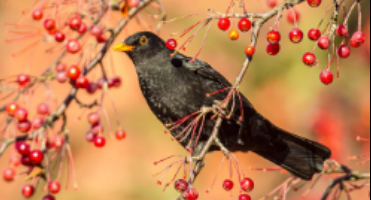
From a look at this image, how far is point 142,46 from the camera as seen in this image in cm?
437

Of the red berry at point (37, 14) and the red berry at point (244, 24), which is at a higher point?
the red berry at point (37, 14)

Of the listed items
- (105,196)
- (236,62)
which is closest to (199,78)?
(236,62)

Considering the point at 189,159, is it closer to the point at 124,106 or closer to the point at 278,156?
the point at 278,156

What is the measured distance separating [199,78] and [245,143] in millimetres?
768

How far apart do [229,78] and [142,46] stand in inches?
198

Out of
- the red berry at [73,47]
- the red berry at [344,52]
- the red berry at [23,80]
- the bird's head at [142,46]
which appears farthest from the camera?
the bird's head at [142,46]

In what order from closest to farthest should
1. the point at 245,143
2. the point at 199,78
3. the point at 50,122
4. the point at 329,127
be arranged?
the point at 50,122 → the point at 199,78 → the point at 245,143 → the point at 329,127

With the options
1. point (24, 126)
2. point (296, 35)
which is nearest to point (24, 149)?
point (24, 126)

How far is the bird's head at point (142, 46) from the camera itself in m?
4.35

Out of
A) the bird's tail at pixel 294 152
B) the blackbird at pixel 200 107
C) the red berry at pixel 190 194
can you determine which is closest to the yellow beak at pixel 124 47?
the blackbird at pixel 200 107

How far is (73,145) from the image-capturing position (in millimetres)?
9727

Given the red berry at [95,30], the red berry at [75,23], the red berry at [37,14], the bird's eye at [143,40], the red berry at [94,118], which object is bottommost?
the red berry at [94,118]

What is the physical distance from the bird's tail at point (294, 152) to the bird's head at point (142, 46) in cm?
127

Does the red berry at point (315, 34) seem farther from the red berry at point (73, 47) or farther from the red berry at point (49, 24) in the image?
the red berry at point (49, 24)
